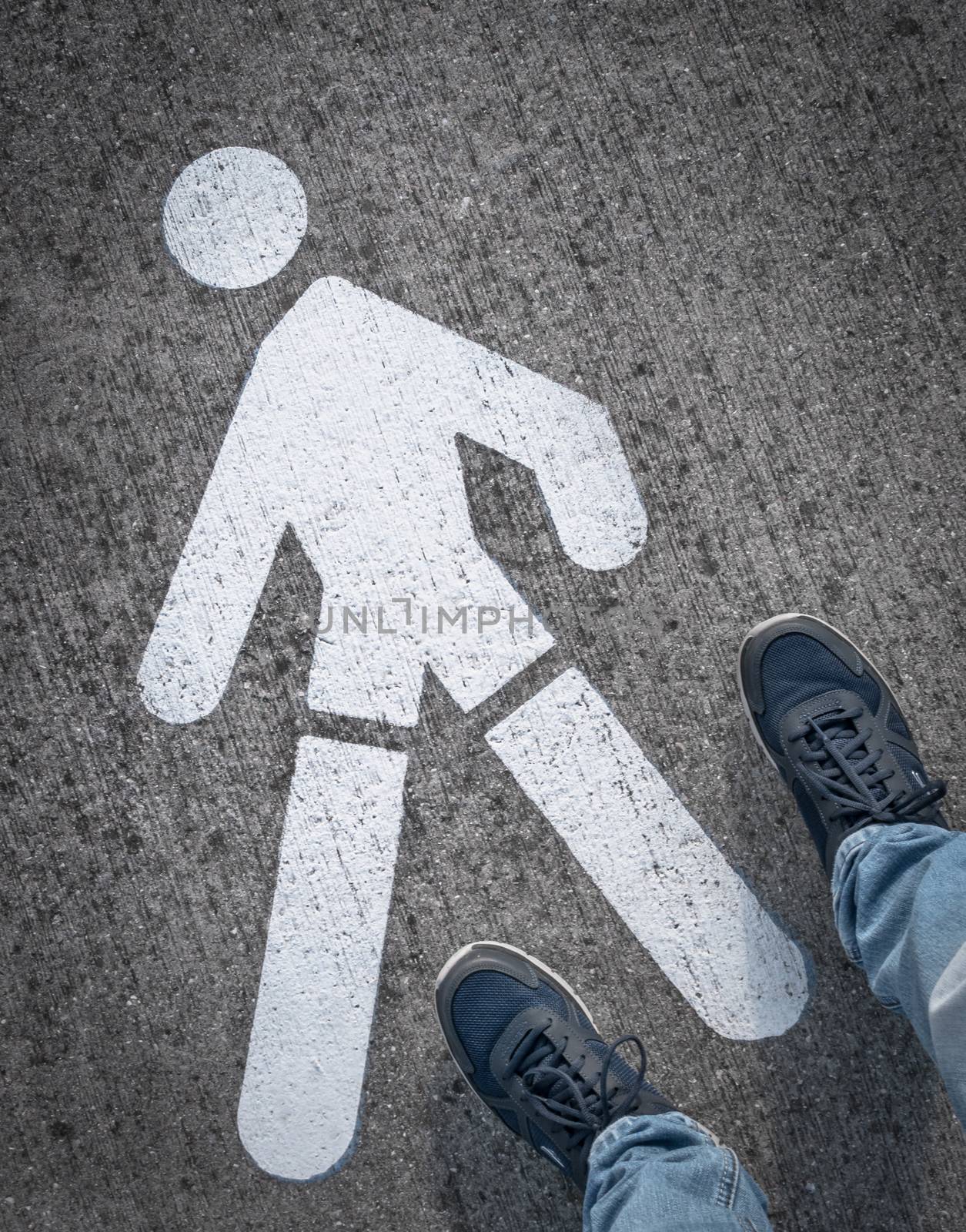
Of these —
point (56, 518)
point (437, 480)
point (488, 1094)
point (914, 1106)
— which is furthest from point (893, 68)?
point (488, 1094)

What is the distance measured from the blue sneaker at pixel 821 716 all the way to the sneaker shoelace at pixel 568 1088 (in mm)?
578

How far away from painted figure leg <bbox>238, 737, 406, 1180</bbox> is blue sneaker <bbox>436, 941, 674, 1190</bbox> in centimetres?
19

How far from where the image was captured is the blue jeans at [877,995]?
1.32 m

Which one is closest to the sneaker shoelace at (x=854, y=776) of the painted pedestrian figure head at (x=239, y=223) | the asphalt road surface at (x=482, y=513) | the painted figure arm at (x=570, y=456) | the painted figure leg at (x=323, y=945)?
the asphalt road surface at (x=482, y=513)

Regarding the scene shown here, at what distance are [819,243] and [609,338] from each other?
18.4 inches

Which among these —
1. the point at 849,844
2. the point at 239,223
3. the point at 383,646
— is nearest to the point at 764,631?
the point at 849,844

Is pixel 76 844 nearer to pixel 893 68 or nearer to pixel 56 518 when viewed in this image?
pixel 56 518

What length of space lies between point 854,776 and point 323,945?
1.09 m

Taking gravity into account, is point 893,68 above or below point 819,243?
above

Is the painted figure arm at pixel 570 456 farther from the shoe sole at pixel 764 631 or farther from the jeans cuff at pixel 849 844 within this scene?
the jeans cuff at pixel 849 844

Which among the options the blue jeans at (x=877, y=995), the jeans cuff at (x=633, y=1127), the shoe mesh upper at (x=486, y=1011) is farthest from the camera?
the shoe mesh upper at (x=486, y=1011)

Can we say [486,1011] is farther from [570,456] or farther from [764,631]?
[570,456]

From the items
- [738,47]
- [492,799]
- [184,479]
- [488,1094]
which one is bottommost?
[488,1094]

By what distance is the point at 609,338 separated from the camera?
1.67m
